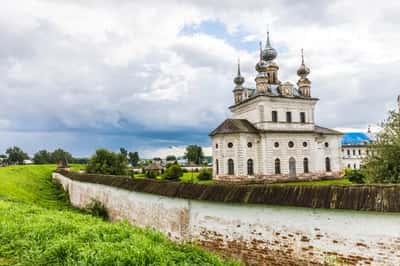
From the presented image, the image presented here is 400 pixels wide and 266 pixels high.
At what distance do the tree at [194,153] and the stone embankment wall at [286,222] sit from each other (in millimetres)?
64253

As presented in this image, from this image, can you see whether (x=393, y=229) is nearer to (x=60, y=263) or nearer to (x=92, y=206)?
(x=60, y=263)

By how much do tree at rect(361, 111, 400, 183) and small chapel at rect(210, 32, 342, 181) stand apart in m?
17.9

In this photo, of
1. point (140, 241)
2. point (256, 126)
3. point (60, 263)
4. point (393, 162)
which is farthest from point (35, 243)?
point (256, 126)

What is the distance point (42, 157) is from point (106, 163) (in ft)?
177

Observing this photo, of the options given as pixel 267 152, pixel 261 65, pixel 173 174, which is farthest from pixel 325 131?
pixel 173 174

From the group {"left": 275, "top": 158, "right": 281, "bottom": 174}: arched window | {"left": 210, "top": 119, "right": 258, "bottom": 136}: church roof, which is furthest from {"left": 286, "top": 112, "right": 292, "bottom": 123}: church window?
{"left": 275, "top": 158, "right": 281, "bottom": 174}: arched window

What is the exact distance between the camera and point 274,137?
28828mm

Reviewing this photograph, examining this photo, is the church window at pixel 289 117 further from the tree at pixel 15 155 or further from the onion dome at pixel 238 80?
the tree at pixel 15 155

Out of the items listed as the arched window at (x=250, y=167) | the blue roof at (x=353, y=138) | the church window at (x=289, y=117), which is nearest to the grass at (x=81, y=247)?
the arched window at (x=250, y=167)

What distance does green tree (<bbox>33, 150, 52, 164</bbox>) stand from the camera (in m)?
72.9

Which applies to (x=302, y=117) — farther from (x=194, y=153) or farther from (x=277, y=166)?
(x=194, y=153)

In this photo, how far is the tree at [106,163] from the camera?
29569 millimetres

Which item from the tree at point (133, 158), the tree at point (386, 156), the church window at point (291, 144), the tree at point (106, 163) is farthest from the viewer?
the tree at point (133, 158)

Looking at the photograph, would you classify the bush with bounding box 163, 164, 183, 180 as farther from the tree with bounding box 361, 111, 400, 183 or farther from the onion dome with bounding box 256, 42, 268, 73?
the tree with bounding box 361, 111, 400, 183
